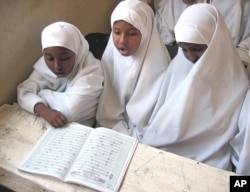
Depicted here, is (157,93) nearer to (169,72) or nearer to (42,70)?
Result: (169,72)

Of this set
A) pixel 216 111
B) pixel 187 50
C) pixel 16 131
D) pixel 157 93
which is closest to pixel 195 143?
pixel 216 111

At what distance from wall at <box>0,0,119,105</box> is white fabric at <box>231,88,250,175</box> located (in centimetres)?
100

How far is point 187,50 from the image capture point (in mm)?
1153

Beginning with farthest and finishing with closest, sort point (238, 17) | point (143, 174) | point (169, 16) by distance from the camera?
point (169, 16), point (238, 17), point (143, 174)

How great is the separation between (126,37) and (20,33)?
0.49 m

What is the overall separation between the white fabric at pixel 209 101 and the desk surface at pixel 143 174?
0.51ft

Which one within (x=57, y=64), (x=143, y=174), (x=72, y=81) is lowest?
(x=143, y=174)

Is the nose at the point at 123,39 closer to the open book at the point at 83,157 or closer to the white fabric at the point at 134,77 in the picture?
the white fabric at the point at 134,77

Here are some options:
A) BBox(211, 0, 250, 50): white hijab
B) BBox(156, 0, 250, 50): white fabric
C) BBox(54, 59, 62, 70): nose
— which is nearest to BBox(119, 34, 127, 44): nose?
BBox(54, 59, 62, 70): nose

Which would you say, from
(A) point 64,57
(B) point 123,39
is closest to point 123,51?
(B) point 123,39

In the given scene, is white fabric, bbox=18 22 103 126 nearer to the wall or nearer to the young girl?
the wall

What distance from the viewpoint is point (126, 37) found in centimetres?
127

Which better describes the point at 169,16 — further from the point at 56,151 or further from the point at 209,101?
the point at 56,151

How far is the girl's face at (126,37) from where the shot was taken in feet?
4.12
